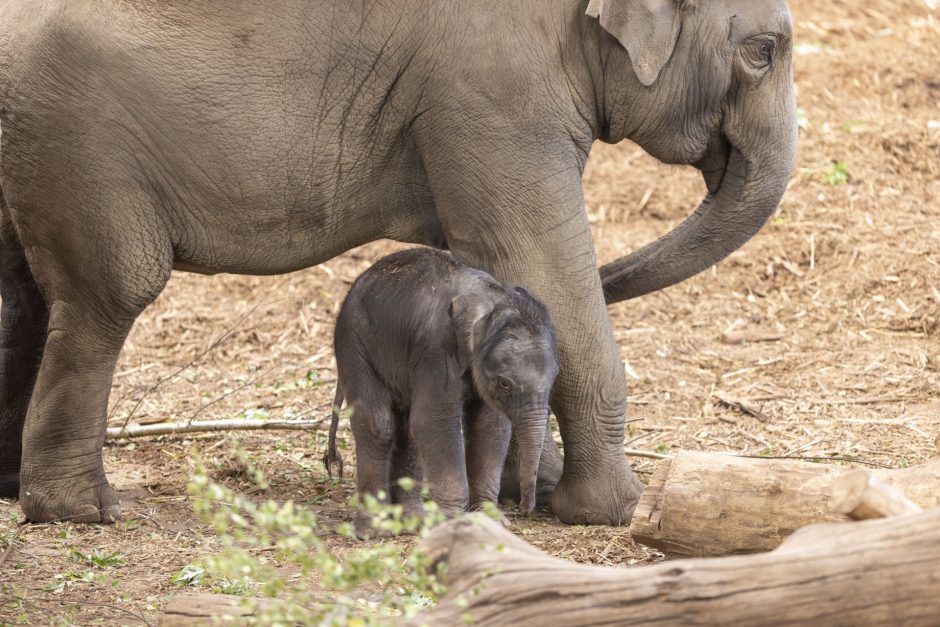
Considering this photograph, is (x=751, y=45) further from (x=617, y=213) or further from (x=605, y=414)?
(x=617, y=213)

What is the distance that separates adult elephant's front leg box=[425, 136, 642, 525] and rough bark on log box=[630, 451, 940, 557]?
35.9 inches

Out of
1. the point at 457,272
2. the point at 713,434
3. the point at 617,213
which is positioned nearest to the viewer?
the point at 457,272

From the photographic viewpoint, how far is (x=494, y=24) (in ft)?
16.9

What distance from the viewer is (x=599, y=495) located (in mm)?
5387

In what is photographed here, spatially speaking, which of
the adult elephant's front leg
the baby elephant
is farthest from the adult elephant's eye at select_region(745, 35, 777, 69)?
the baby elephant

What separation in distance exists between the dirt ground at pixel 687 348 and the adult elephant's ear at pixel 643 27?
1.10 meters

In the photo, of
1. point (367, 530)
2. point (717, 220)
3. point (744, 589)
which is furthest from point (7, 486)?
point (744, 589)

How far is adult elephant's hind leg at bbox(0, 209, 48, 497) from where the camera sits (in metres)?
5.75

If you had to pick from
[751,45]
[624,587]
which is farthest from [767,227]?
[624,587]

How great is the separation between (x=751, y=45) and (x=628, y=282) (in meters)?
1.20

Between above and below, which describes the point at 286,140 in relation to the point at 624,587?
above

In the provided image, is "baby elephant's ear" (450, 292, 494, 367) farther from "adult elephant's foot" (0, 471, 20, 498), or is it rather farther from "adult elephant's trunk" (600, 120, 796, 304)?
"adult elephant's foot" (0, 471, 20, 498)

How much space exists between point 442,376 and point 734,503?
1.17 m

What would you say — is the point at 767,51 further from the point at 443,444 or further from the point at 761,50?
the point at 443,444
